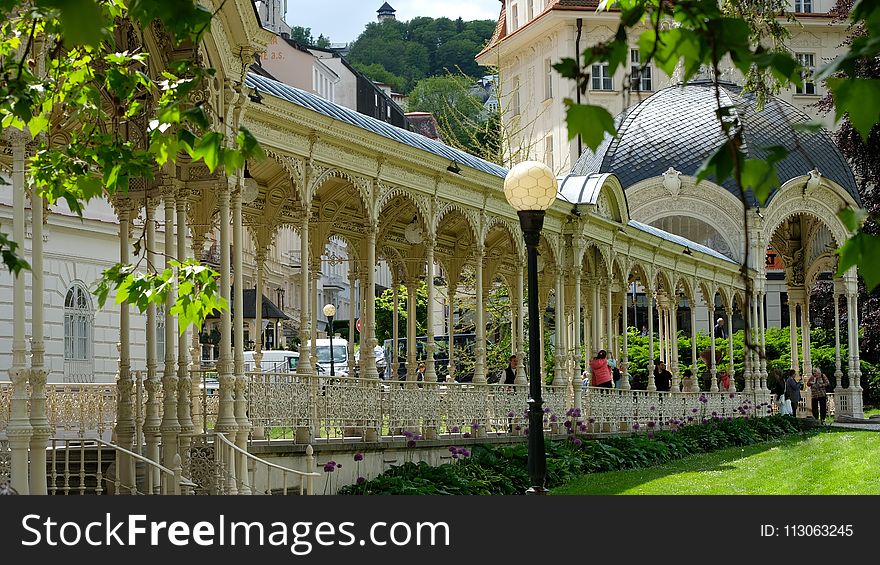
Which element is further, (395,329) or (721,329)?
(721,329)

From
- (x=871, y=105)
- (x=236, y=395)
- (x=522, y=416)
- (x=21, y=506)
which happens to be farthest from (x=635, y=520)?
(x=522, y=416)

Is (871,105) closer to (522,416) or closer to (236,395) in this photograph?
(236,395)

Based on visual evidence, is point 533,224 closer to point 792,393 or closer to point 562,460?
point 562,460

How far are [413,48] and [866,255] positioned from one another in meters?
121

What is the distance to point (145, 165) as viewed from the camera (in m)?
8.45

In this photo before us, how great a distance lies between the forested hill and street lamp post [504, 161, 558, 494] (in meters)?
105

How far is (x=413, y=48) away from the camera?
123875 millimetres

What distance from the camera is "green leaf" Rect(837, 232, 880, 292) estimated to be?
478 centimetres

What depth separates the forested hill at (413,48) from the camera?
118 m

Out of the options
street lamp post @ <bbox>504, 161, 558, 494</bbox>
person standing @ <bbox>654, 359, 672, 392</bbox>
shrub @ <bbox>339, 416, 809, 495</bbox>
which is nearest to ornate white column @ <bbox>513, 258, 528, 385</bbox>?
shrub @ <bbox>339, 416, 809, 495</bbox>

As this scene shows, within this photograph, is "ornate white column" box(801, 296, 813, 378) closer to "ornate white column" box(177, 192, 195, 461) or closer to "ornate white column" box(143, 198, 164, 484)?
"ornate white column" box(143, 198, 164, 484)

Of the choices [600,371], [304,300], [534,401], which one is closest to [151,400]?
[304,300]

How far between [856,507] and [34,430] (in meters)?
5.87

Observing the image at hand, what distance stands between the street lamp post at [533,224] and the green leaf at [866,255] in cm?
746
